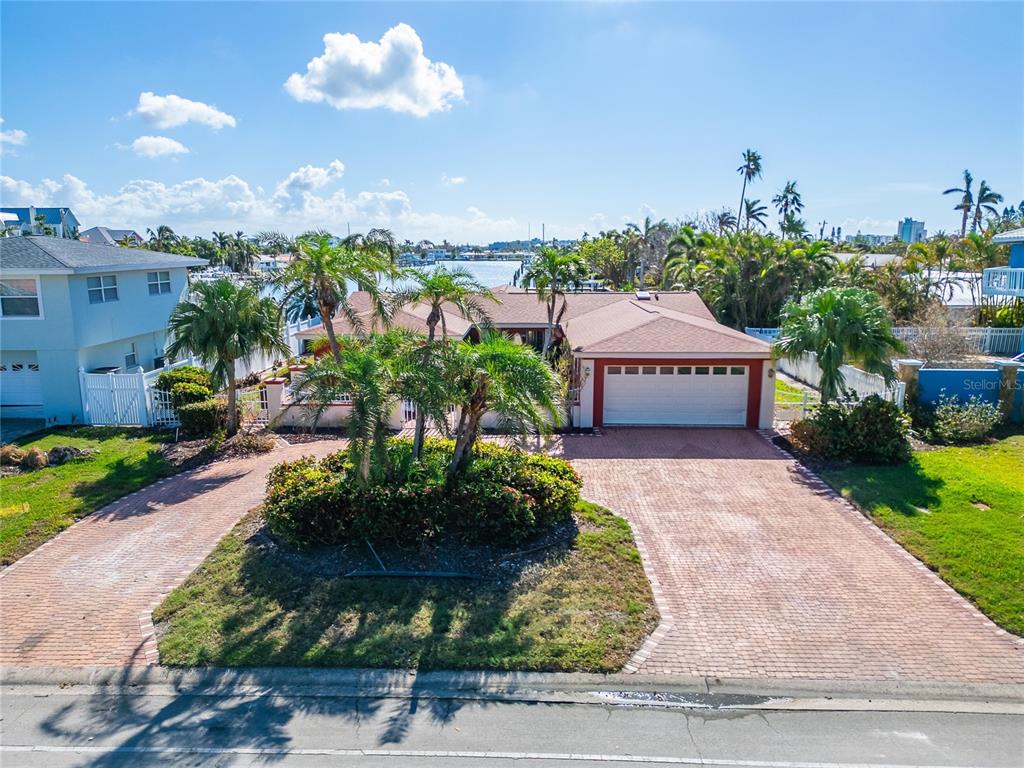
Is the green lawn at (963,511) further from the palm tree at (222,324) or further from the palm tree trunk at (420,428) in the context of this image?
the palm tree at (222,324)

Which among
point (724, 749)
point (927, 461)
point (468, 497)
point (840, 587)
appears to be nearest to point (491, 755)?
point (724, 749)

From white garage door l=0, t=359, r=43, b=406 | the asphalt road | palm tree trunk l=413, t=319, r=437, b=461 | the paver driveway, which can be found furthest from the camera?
white garage door l=0, t=359, r=43, b=406

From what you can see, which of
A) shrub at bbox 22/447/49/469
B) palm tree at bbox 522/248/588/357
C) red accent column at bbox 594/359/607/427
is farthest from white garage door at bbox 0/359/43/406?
red accent column at bbox 594/359/607/427

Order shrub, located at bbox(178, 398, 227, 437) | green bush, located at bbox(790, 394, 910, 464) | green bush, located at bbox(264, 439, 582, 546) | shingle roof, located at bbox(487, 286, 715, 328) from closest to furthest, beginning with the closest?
1. green bush, located at bbox(264, 439, 582, 546)
2. green bush, located at bbox(790, 394, 910, 464)
3. shrub, located at bbox(178, 398, 227, 437)
4. shingle roof, located at bbox(487, 286, 715, 328)

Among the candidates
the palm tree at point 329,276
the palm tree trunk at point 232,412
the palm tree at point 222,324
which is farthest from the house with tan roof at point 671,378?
the palm tree at point 329,276

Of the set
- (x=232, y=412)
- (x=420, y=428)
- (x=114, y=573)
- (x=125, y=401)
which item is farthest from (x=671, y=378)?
(x=125, y=401)

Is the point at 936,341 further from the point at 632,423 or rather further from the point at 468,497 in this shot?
the point at 468,497

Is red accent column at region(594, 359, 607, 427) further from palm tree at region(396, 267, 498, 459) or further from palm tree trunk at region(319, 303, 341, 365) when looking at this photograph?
palm tree trunk at region(319, 303, 341, 365)
